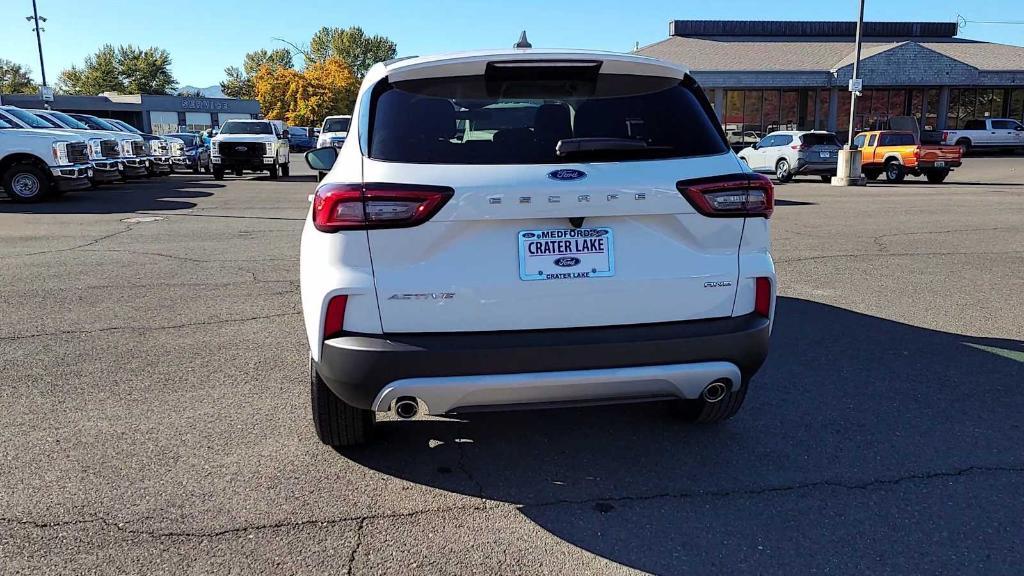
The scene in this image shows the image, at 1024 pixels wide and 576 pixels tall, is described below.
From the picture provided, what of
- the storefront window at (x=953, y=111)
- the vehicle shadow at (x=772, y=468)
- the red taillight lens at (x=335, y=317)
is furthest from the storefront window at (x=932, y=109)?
the red taillight lens at (x=335, y=317)

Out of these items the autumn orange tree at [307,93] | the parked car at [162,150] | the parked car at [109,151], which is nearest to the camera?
the parked car at [109,151]

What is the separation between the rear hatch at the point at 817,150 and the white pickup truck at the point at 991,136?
22.7 m

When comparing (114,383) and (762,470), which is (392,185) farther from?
(114,383)

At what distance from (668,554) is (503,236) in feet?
4.40

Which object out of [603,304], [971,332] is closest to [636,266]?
[603,304]

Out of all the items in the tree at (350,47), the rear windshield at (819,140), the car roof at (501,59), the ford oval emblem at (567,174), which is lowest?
the ford oval emblem at (567,174)

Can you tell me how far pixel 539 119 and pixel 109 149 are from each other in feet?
63.0

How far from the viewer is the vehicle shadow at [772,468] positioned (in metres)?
2.99

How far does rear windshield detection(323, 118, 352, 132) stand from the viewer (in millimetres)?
31875

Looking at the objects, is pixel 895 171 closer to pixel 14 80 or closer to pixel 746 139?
pixel 746 139

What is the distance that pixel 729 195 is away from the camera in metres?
3.29

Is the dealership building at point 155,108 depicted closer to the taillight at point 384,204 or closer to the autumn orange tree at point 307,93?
the autumn orange tree at point 307,93

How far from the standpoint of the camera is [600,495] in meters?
3.41

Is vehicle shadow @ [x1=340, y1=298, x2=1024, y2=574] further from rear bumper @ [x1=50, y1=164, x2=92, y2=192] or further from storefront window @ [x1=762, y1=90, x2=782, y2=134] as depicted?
storefront window @ [x1=762, y1=90, x2=782, y2=134]
